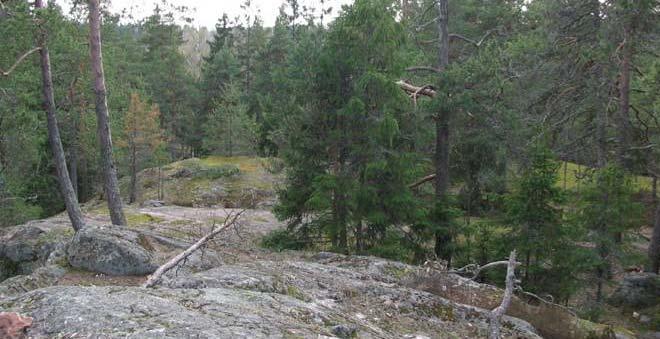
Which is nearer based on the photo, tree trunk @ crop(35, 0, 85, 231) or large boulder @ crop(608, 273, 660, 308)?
tree trunk @ crop(35, 0, 85, 231)

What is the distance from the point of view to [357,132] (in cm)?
1445

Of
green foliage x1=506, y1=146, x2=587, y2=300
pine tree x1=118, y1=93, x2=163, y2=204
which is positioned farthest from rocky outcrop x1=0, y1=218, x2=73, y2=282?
pine tree x1=118, y1=93, x2=163, y2=204

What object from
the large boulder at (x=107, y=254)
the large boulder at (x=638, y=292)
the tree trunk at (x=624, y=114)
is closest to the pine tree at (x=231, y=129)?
the tree trunk at (x=624, y=114)

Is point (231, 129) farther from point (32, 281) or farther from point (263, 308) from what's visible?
point (263, 308)

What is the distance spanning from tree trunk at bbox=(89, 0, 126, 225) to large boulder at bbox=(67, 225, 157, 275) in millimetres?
4451

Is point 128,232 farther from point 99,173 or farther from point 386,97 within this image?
point 99,173

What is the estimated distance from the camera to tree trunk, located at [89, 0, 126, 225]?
12516 mm

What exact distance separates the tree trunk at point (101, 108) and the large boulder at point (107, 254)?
445cm

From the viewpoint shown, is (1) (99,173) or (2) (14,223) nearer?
(2) (14,223)

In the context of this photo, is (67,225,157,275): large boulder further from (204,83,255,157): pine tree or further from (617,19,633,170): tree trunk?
(204,83,255,157): pine tree

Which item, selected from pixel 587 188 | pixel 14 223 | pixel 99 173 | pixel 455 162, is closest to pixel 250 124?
pixel 99 173

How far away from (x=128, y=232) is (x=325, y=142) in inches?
257

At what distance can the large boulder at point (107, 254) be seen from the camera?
8383 mm

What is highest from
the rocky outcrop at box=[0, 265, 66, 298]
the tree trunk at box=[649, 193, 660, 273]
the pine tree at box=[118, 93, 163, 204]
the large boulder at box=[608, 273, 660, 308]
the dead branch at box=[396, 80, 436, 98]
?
the dead branch at box=[396, 80, 436, 98]
